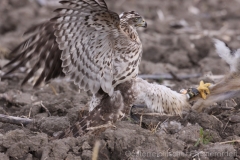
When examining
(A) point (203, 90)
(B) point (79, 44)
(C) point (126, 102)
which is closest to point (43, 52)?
(B) point (79, 44)

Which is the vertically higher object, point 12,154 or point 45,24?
point 45,24

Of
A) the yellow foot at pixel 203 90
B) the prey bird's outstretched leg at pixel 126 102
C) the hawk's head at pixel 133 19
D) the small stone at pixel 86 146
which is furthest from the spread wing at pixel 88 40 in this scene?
the yellow foot at pixel 203 90

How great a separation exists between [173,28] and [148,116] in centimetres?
471

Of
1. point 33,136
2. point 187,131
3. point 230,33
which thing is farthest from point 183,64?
point 33,136

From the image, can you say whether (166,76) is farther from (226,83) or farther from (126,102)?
(126,102)

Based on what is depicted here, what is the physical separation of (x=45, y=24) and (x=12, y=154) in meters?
1.50

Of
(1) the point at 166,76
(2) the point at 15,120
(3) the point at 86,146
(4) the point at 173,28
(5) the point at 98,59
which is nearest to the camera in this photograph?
(3) the point at 86,146

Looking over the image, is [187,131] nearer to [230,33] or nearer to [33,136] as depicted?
[33,136]

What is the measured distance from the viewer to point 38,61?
6.19m

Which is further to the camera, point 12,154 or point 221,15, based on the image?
point 221,15

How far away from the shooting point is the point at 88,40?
18.7 ft

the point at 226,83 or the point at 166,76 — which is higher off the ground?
the point at 226,83

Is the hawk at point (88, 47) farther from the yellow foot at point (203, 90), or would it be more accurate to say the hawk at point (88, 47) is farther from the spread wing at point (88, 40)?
the yellow foot at point (203, 90)

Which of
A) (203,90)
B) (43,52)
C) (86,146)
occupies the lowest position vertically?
(86,146)
